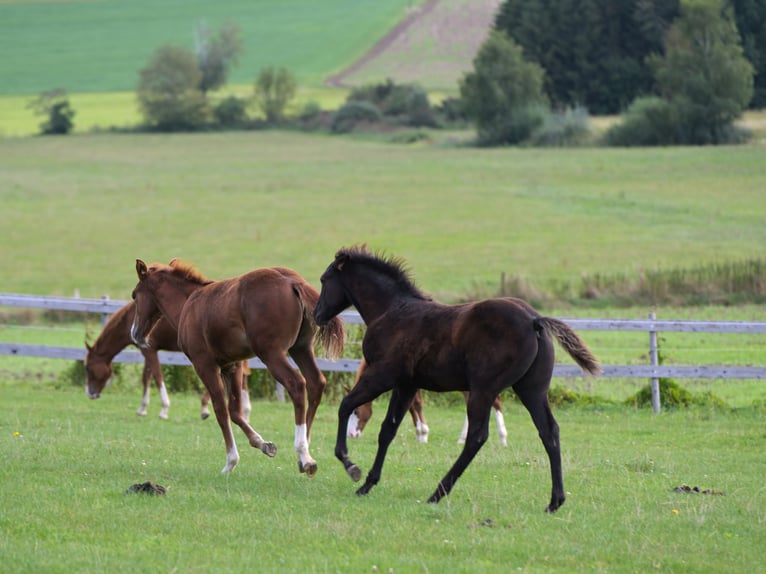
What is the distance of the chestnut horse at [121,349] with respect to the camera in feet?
48.4

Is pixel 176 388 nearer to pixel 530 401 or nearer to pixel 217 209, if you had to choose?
pixel 530 401

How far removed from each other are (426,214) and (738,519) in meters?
38.5

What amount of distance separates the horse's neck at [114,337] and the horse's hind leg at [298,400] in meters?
5.99

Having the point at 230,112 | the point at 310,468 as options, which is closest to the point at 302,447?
the point at 310,468

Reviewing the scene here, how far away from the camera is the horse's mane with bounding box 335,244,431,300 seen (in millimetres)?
9227

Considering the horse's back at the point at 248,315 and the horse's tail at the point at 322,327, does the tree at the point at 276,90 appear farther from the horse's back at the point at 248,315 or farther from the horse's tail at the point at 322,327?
the horse's tail at the point at 322,327

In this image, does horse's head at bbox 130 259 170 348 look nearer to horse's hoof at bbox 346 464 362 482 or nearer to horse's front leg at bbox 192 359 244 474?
horse's front leg at bbox 192 359 244 474

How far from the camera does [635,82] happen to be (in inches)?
3371

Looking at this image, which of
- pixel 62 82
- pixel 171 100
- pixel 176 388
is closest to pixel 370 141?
pixel 171 100

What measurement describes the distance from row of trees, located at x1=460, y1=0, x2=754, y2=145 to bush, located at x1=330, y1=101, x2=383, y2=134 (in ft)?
44.5

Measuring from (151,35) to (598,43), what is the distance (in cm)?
7429

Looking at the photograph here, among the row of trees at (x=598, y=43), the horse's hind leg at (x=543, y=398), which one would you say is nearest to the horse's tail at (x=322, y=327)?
the horse's hind leg at (x=543, y=398)

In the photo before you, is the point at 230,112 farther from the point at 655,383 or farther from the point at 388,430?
the point at 388,430

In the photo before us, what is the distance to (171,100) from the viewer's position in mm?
104375
